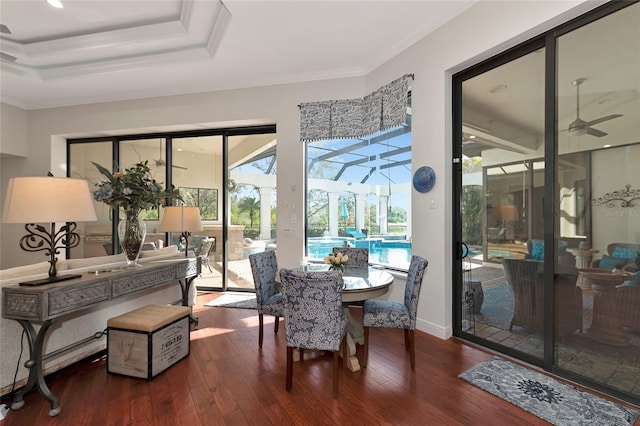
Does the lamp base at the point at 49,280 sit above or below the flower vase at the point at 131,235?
below

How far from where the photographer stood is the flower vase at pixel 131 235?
2.87 m

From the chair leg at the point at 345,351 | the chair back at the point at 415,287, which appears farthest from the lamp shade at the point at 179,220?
the chair back at the point at 415,287

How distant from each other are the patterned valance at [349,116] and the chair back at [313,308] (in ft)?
7.82

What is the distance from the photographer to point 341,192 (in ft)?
15.1

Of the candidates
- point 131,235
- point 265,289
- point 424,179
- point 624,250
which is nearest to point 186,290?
point 131,235

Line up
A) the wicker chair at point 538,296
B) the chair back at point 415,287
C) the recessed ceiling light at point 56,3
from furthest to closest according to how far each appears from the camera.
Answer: the recessed ceiling light at point 56,3, the chair back at point 415,287, the wicker chair at point 538,296

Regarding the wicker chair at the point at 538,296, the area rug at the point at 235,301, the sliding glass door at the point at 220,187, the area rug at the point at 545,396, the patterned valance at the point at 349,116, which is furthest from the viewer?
the sliding glass door at the point at 220,187

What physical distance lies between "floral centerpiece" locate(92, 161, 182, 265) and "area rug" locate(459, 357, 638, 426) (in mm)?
Result: 3165

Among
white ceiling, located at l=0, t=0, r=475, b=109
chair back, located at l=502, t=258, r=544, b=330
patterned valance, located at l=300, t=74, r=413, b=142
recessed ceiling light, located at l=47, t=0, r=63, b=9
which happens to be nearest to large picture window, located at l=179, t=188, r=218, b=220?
white ceiling, located at l=0, t=0, r=475, b=109

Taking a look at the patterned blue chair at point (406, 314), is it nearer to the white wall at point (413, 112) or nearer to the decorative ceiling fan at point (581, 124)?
the white wall at point (413, 112)

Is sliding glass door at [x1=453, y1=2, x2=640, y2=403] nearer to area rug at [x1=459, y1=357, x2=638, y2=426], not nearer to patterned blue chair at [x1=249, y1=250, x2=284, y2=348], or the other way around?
area rug at [x1=459, y1=357, x2=638, y2=426]

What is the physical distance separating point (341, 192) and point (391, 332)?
2136mm

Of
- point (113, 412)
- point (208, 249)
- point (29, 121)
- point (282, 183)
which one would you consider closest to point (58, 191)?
point (113, 412)

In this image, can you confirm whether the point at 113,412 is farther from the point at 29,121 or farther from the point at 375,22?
the point at 29,121
